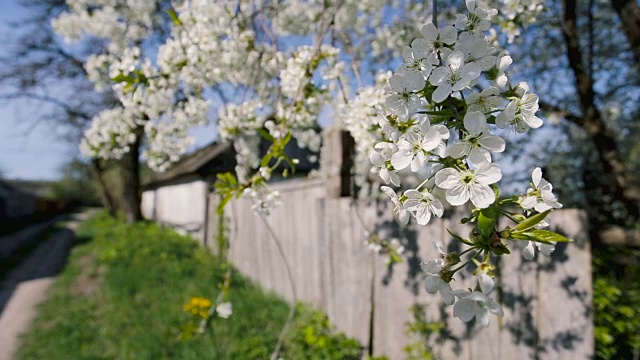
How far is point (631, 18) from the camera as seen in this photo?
3389mm

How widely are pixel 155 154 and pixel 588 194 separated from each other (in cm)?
458

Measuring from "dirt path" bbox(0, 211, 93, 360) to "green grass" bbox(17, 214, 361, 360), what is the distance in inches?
6.1

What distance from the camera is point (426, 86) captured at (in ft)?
2.62

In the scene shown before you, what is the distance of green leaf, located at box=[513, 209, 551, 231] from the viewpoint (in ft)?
2.21

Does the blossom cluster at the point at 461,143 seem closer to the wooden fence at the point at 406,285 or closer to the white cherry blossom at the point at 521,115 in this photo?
the white cherry blossom at the point at 521,115

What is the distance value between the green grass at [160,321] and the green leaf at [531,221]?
8.29 feet

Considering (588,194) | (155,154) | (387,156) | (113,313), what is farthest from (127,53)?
(588,194)

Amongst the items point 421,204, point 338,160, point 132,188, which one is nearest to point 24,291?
point 338,160

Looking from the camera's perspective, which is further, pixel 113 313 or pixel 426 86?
pixel 113 313

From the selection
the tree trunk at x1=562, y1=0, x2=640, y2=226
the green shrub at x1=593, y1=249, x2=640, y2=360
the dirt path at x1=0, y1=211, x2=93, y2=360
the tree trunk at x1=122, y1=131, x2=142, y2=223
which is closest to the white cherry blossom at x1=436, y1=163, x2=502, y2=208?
the green shrub at x1=593, y1=249, x2=640, y2=360

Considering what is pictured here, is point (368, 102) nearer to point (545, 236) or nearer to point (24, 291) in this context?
point (545, 236)

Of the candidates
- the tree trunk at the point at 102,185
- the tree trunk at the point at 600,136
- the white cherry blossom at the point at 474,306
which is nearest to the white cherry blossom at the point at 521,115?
the white cherry blossom at the point at 474,306

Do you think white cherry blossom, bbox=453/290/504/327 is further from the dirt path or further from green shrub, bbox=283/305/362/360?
the dirt path

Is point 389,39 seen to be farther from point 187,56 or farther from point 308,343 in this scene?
point 308,343
